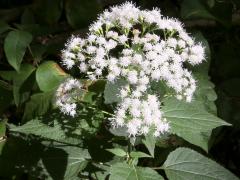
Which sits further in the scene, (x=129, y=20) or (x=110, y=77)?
(x=129, y=20)

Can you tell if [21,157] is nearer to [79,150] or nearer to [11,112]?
[79,150]

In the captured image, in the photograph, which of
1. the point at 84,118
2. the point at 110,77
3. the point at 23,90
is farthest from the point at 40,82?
the point at 110,77

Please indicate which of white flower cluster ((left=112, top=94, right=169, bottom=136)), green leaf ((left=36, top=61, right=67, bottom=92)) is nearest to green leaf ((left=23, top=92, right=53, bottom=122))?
green leaf ((left=36, top=61, right=67, bottom=92))

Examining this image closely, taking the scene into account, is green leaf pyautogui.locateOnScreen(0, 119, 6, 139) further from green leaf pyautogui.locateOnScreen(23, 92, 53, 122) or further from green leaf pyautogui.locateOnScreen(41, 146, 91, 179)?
green leaf pyautogui.locateOnScreen(41, 146, 91, 179)

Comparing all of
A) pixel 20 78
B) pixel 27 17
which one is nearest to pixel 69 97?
pixel 20 78

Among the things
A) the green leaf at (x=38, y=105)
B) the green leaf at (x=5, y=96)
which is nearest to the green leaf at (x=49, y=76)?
the green leaf at (x=38, y=105)

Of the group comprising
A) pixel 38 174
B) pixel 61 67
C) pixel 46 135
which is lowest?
pixel 38 174

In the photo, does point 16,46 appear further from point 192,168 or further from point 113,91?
point 192,168
